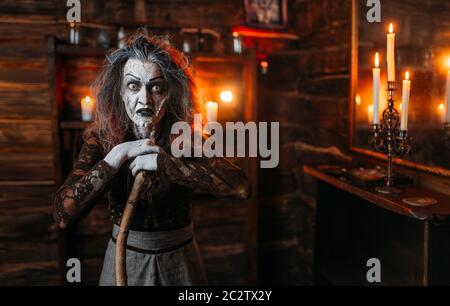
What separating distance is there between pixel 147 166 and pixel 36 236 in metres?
1.86

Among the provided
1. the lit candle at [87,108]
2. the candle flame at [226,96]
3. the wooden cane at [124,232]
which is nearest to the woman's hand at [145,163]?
the wooden cane at [124,232]

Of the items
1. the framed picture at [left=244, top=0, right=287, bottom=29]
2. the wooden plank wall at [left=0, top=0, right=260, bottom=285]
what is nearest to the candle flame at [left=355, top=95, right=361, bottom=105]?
the framed picture at [left=244, top=0, right=287, bottom=29]

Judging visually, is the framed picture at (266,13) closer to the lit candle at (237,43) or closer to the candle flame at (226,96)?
the lit candle at (237,43)

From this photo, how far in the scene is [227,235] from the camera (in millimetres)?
2963

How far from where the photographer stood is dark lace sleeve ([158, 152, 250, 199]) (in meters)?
1.31

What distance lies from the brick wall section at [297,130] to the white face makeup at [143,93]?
1.38 m

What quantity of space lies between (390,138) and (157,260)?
3.31 ft

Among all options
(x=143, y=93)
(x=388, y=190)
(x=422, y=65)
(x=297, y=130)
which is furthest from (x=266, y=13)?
(x=143, y=93)

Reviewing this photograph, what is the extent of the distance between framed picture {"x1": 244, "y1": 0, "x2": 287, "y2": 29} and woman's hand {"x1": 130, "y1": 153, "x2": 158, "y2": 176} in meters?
1.78

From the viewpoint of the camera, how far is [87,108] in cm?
250

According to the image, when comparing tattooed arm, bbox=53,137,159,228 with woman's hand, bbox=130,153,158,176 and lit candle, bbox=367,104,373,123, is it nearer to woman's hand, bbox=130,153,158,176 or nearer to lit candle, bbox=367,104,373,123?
woman's hand, bbox=130,153,158,176

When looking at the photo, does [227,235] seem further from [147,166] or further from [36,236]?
[147,166]

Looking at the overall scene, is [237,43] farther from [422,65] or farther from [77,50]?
[422,65]
